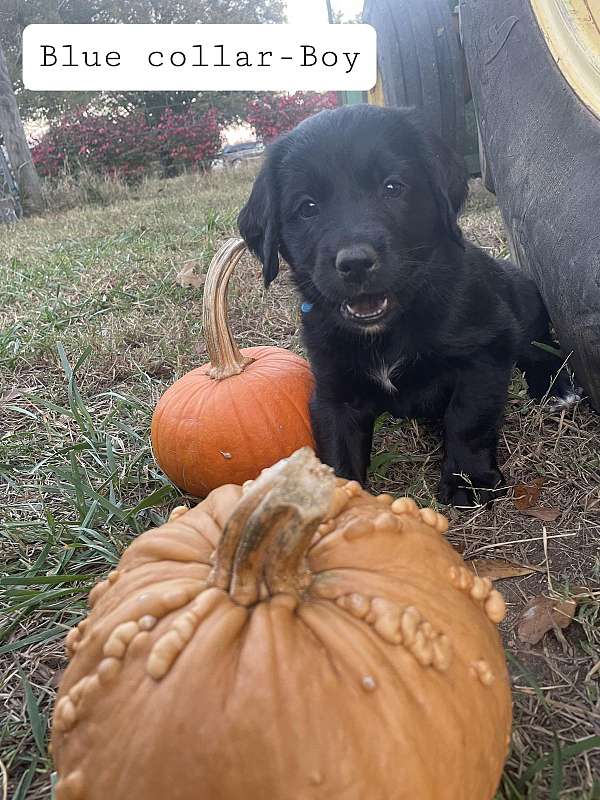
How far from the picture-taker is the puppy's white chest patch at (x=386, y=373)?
2.18 meters

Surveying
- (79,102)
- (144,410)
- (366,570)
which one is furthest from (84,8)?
(366,570)

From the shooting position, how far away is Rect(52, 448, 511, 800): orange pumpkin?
0.82 m

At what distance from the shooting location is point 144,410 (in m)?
2.71

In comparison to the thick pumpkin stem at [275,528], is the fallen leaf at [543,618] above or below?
below

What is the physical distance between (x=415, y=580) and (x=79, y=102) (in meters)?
18.5

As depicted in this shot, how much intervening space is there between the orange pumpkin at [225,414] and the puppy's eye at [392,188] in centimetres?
51

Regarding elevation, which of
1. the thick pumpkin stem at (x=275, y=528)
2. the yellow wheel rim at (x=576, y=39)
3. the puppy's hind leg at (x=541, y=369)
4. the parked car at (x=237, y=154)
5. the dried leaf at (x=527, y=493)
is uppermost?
the parked car at (x=237, y=154)

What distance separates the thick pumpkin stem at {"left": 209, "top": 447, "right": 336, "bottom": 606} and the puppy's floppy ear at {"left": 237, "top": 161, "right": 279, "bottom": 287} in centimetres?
155

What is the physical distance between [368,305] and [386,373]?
218 millimetres

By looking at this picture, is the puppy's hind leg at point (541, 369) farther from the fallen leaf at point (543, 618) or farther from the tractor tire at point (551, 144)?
the fallen leaf at point (543, 618)

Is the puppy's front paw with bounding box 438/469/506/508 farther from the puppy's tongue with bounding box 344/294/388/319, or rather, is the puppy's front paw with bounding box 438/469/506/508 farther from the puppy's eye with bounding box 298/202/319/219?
the puppy's eye with bounding box 298/202/319/219

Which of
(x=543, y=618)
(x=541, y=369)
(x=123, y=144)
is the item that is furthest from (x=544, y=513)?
(x=123, y=144)

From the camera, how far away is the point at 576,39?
2.04m

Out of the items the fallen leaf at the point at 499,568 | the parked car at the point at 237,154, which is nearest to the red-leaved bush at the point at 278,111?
the parked car at the point at 237,154
